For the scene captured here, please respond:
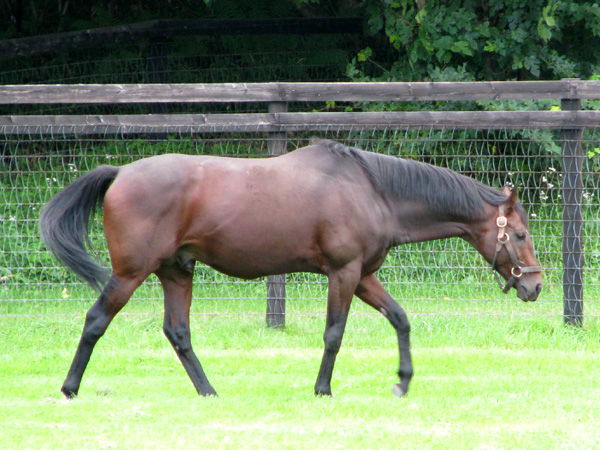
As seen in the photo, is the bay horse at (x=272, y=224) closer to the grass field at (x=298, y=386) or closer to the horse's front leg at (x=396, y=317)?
the horse's front leg at (x=396, y=317)

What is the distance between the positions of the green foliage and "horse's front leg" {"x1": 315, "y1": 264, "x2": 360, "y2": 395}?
3.98m

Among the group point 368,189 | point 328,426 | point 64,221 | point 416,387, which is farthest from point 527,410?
point 64,221

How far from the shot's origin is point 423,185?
543 centimetres

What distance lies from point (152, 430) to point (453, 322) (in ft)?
12.1

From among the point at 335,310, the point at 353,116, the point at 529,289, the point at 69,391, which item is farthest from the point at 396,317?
the point at 353,116

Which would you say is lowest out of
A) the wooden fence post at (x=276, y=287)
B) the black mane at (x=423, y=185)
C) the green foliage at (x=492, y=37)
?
the wooden fence post at (x=276, y=287)

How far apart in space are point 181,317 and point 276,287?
6.17ft

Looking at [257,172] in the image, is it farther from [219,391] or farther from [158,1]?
[158,1]

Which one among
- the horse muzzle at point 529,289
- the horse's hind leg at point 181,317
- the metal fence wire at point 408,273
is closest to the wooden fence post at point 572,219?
the metal fence wire at point 408,273

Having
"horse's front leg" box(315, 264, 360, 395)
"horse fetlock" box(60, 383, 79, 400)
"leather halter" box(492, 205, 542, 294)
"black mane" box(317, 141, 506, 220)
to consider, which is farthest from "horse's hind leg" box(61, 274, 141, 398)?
"leather halter" box(492, 205, 542, 294)

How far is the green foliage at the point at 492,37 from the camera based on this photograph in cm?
829

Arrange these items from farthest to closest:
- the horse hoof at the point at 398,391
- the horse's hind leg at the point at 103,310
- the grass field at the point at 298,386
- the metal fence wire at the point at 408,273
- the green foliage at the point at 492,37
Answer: the green foliage at the point at 492,37
the metal fence wire at the point at 408,273
the horse hoof at the point at 398,391
the horse's hind leg at the point at 103,310
the grass field at the point at 298,386

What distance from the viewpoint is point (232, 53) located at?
1143 centimetres

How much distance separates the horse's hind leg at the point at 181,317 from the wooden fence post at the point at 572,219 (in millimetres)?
3510
